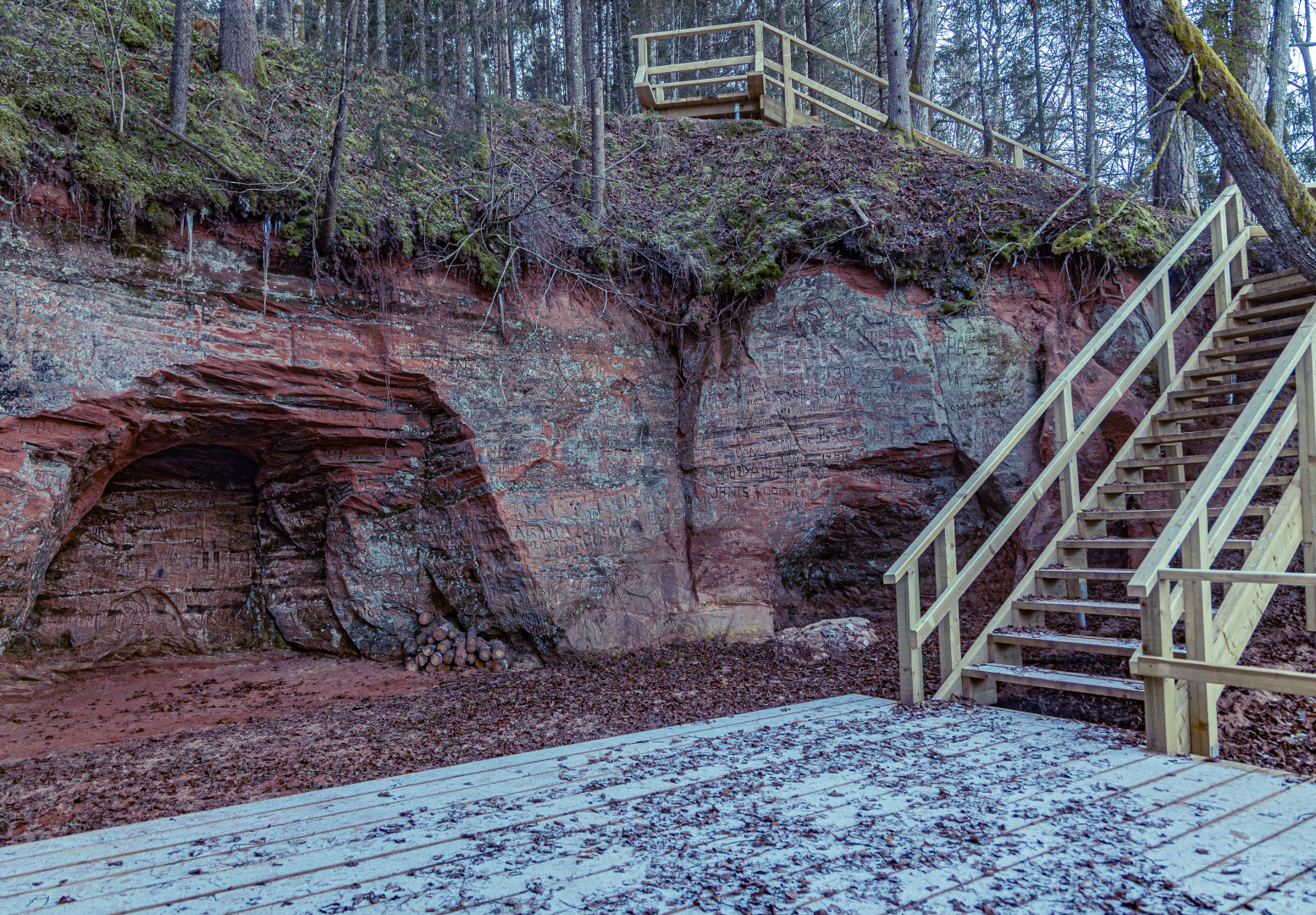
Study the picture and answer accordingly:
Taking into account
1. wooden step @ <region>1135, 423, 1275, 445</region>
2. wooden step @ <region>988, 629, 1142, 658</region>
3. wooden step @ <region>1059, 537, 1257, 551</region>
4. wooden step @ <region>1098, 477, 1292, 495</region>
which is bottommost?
wooden step @ <region>988, 629, 1142, 658</region>

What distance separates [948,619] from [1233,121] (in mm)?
3981

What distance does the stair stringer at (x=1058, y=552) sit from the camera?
Result: 520 cm

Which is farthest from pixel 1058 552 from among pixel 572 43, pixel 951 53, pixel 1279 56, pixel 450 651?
pixel 951 53

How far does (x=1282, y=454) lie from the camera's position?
5648mm

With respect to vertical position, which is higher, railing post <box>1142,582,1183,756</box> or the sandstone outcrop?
railing post <box>1142,582,1183,756</box>

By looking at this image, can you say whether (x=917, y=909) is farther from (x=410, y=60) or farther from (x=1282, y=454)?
(x=410, y=60)

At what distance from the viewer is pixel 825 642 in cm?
729

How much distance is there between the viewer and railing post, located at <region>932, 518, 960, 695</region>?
17.0 ft

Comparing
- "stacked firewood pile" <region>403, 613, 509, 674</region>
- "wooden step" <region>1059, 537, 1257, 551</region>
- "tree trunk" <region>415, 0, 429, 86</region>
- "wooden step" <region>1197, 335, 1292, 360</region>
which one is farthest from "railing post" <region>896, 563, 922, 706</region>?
"tree trunk" <region>415, 0, 429, 86</region>

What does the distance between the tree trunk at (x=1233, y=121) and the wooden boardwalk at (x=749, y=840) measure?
3832 mm

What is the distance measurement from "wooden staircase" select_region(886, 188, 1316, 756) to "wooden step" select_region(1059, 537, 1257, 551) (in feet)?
0.06

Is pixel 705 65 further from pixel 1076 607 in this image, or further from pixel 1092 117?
pixel 1076 607

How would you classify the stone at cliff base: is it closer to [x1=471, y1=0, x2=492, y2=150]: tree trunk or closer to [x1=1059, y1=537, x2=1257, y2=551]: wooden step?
[x1=1059, y1=537, x2=1257, y2=551]: wooden step

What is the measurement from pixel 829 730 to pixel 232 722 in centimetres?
475
